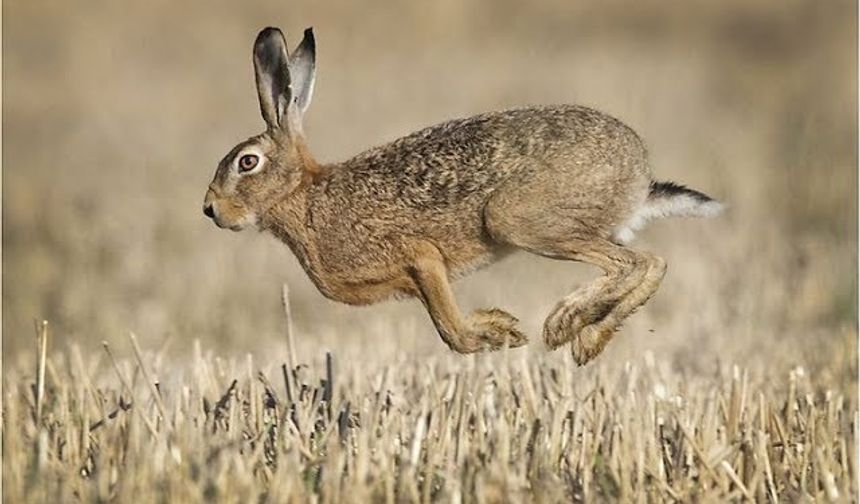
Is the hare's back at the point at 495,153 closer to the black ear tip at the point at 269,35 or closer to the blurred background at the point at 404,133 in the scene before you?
the black ear tip at the point at 269,35

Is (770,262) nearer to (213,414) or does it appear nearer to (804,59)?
(213,414)

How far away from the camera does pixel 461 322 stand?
586 centimetres

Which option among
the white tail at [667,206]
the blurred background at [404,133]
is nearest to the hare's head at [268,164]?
the white tail at [667,206]

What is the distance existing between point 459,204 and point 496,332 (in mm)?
471

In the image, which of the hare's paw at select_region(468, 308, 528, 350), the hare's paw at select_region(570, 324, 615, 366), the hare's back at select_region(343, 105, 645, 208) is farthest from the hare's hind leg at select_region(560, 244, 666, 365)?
the hare's back at select_region(343, 105, 645, 208)

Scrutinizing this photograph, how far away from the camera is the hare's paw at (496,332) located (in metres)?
5.84

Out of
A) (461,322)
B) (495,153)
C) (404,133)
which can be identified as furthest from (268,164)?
(404,133)

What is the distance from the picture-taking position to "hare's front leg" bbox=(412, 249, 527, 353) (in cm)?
585

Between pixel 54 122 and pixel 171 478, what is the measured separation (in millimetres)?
11410

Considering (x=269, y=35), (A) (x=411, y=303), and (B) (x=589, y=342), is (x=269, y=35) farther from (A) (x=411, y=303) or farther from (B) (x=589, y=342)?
(A) (x=411, y=303)

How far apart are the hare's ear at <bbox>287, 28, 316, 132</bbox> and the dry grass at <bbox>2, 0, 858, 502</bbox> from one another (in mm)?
983

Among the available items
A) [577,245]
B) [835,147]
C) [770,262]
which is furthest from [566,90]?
[577,245]

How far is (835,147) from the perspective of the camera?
13.4 meters

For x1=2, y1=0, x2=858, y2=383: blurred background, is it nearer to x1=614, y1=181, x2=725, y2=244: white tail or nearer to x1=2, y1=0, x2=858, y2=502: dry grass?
x1=2, y1=0, x2=858, y2=502: dry grass
